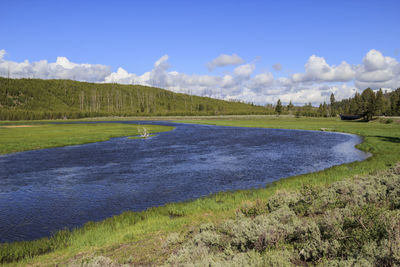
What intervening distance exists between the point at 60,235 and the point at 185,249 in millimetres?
7471

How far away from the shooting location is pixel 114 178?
80.3 ft

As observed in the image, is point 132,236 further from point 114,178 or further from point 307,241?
point 114,178

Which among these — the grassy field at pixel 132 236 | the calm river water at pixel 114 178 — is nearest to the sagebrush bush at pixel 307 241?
the grassy field at pixel 132 236

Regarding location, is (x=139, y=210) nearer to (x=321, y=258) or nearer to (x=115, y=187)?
(x=115, y=187)

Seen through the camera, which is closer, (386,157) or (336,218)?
(336,218)

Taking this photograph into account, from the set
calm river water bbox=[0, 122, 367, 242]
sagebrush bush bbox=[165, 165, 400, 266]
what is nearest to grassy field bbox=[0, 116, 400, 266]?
sagebrush bush bbox=[165, 165, 400, 266]

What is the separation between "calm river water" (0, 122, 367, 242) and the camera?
1620 cm

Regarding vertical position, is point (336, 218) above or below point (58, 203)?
above

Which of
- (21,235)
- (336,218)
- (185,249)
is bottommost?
(21,235)

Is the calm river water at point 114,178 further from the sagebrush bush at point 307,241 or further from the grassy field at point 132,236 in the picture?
the sagebrush bush at point 307,241

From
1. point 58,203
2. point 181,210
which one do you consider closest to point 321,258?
point 181,210

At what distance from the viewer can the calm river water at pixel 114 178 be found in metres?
16.2

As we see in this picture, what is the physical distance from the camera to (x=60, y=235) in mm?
12859

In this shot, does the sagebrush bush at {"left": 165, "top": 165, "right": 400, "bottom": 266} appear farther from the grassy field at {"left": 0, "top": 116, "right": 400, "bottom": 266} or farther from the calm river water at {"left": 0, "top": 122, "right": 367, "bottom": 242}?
the calm river water at {"left": 0, "top": 122, "right": 367, "bottom": 242}
